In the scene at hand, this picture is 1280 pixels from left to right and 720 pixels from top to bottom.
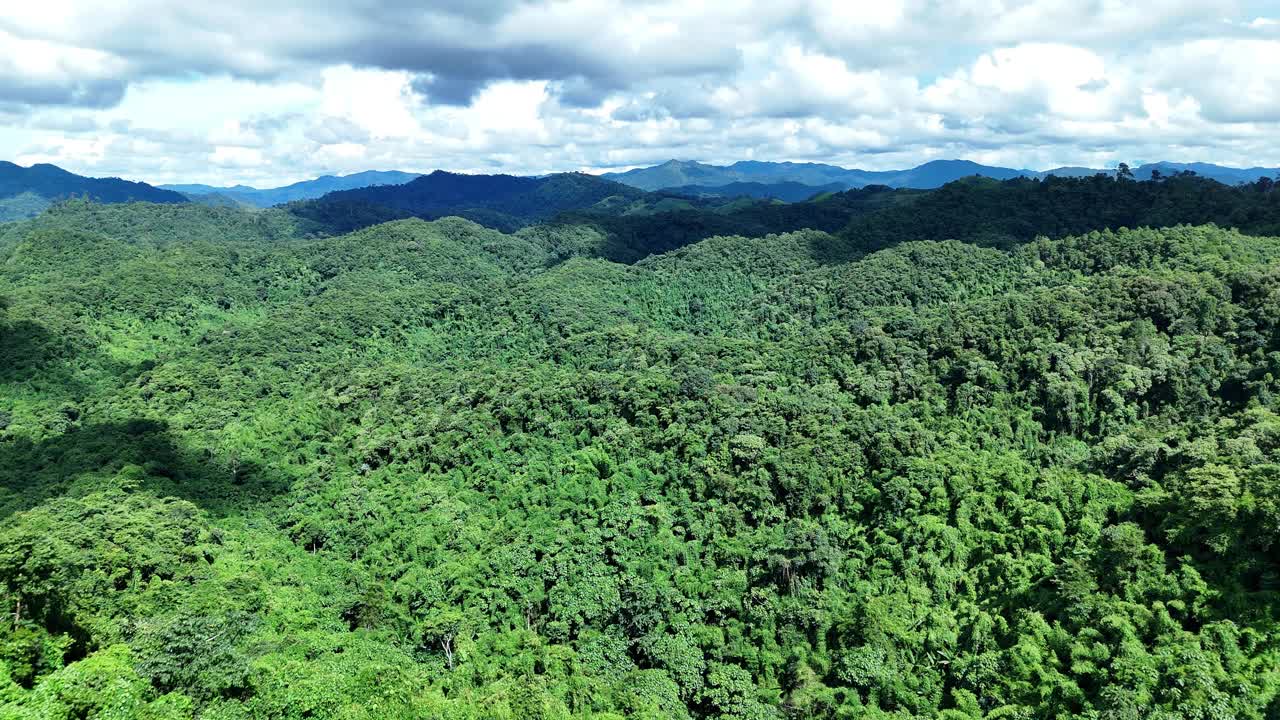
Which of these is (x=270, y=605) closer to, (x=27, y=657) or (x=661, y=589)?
(x=27, y=657)

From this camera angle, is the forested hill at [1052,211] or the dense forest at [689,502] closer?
the dense forest at [689,502]

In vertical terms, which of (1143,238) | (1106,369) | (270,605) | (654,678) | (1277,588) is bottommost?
(654,678)

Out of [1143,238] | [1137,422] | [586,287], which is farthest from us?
[586,287]

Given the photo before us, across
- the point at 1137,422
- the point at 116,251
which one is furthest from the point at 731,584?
the point at 116,251

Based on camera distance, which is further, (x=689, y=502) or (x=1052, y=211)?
(x=1052, y=211)

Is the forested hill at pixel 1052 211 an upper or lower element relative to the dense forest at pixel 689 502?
upper

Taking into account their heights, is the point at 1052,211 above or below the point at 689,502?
above

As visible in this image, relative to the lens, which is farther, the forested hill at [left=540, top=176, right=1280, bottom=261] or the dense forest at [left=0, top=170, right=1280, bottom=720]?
the forested hill at [left=540, top=176, right=1280, bottom=261]

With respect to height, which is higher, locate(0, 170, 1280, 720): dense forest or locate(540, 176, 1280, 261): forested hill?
locate(540, 176, 1280, 261): forested hill
